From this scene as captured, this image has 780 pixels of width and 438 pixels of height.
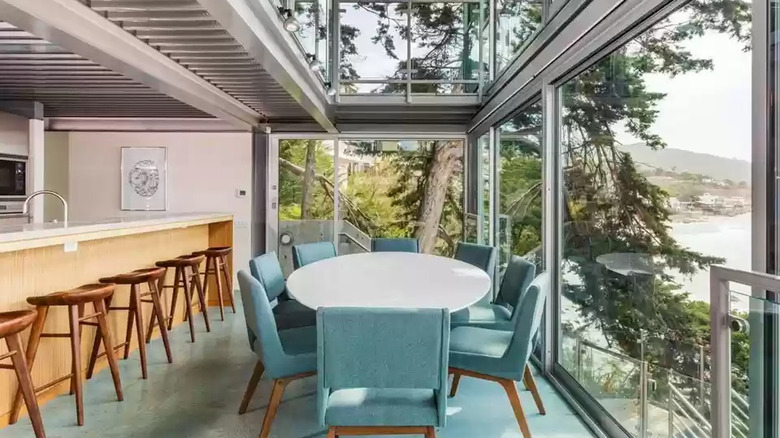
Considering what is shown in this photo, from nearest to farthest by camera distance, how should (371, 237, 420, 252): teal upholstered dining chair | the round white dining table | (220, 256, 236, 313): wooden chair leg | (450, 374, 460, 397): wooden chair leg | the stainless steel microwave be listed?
1. the round white dining table
2. (450, 374, 460, 397): wooden chair leg
3. (371, 237, 420, 252): teal upholstered dining chair
4. the stainless steel microwave
5. (220, 256, 236, 313): wooden chair leg

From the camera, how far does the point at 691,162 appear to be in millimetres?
2025

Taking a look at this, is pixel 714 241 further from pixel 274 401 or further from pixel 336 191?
pixel 336 191

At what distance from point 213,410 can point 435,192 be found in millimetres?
5004

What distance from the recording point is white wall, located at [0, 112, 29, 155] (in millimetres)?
5449

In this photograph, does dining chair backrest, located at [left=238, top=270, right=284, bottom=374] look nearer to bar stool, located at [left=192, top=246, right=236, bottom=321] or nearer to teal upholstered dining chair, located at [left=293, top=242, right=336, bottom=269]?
teal upholstered dining chair, located at [left=293, top=242, right=336, bottom=269]

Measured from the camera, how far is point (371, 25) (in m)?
6.70

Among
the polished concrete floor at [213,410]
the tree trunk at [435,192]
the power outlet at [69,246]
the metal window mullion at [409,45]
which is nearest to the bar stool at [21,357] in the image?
the polished concrete floor at [213,410]

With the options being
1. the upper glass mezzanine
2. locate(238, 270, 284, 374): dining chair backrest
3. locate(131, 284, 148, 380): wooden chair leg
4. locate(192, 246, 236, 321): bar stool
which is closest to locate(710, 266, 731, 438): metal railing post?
locate(238, 270, 284, 374): dining chair backrest

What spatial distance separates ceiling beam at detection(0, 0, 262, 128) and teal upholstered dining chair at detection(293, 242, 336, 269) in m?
1.70

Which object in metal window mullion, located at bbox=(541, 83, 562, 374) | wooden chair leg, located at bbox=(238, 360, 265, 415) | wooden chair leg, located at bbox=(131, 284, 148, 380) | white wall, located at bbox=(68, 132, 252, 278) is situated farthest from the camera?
white wall, located at bbox=(68, 132, 252, 278)

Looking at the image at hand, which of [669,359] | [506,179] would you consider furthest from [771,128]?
[506,179]

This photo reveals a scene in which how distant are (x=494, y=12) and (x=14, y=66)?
4.83m

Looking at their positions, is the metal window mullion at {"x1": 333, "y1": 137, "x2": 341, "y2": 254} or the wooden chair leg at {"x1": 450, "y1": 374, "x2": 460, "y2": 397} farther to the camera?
the metal window mullion at {"x1": 333, "y1": 137, "x2": 341, "y2": 254}

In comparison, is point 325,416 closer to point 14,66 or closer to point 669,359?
point 669,359
